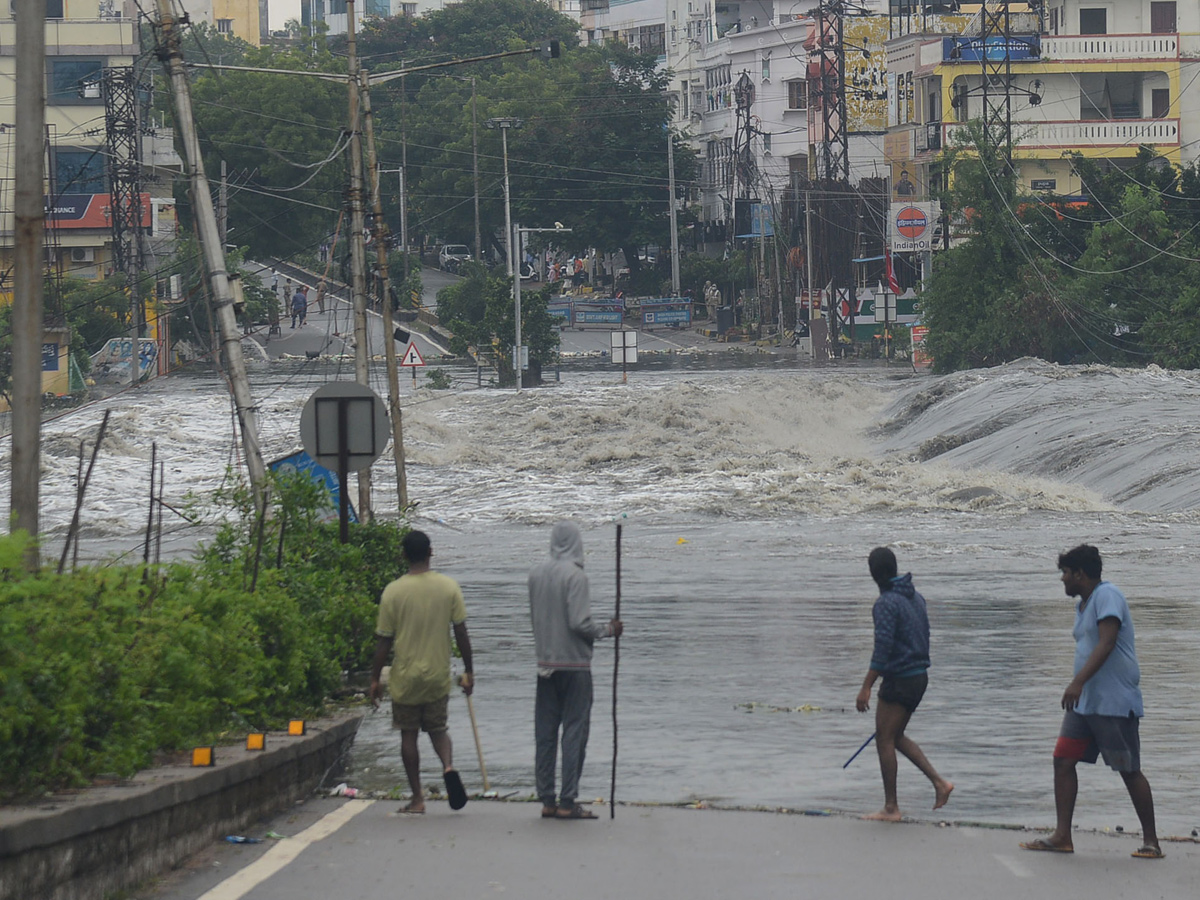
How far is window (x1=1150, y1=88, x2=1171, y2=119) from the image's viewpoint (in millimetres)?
73062

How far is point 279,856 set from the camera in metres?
8.14

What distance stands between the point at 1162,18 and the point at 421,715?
7508cm

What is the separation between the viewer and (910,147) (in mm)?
78312

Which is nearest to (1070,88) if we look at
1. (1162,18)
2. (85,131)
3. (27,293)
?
(1162,18)

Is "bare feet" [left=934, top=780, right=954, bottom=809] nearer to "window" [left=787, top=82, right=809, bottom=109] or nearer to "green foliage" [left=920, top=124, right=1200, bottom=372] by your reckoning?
"green foliage" [left=920, top=124, right=1200, bottom=372]

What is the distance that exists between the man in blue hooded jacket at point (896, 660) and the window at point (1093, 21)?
242 feet

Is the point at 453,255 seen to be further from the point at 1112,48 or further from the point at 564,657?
the point at 564,657

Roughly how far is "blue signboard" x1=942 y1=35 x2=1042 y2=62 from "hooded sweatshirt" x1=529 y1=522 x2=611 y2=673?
207ft

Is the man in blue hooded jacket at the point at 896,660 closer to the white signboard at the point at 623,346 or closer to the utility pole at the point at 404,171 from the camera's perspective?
the white signboard at the point at 623,346

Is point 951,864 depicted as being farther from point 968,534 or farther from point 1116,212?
point 1116,212

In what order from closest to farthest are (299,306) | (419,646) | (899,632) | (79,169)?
(419,646), (899,632), (79,169), (299,306)

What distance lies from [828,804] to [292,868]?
3.55 m

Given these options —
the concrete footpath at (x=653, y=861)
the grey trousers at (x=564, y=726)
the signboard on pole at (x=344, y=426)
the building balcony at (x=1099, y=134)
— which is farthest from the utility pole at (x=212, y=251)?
the building balcony at (x=1099, y=134)

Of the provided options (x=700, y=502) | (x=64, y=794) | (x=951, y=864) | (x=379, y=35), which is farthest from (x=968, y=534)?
(x=379, y=35)
